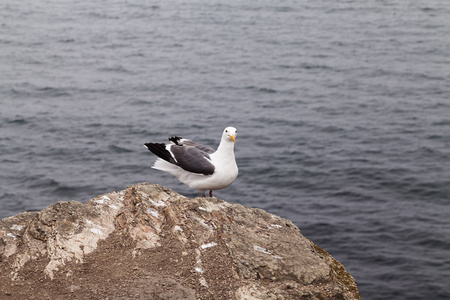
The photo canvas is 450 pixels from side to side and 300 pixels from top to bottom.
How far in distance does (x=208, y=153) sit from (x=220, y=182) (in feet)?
2.49

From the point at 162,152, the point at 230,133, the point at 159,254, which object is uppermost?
the point at 230,133

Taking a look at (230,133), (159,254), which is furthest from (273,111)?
(159,254)

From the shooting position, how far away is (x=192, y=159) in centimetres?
1117

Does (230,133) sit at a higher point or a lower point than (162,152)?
higher

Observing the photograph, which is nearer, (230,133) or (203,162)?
(230,133)

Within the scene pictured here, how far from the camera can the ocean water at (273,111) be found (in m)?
19.4

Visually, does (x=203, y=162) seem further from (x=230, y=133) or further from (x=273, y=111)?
(x=273, y=111)

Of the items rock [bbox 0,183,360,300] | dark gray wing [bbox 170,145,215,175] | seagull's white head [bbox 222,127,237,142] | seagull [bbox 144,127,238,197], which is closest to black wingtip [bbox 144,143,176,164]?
seagull [bbox 144,127,238,197]

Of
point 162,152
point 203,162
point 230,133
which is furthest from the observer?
point 162,152

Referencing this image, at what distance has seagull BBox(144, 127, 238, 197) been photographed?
1086 centimetres

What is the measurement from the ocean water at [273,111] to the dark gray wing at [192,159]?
725cm

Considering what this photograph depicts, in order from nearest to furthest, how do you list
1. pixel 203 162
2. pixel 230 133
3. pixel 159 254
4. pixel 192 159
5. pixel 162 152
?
pixel 159 254
pixel 230 133
pixel 203 162
pixel 192 159
pixel 162 152

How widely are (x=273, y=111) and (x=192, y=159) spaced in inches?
659

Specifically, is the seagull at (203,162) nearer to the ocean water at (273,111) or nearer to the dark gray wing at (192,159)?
the dark gray wing at (192,159)
